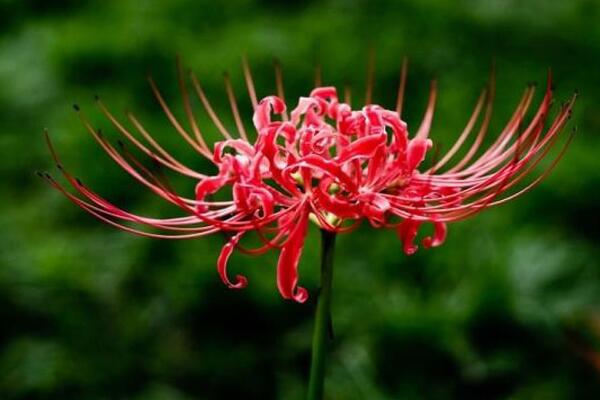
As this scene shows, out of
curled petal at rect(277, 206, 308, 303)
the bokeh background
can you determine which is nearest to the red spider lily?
curled petal at rect(277, 206, 308, 303)

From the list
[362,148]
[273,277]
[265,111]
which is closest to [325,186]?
[362,148]

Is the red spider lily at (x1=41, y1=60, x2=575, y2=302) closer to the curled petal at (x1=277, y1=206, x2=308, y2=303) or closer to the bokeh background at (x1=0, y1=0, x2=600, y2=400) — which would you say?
the curled petal at (x1=277, y1=206, x2=308, y2=303)

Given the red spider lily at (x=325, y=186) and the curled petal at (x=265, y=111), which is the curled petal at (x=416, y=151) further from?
the curled petal at (x=265, y=111)

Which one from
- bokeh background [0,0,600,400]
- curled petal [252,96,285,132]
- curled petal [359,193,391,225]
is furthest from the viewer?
bokeh background [0,0,600,400]

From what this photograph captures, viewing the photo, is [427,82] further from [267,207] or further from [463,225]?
[267,207]

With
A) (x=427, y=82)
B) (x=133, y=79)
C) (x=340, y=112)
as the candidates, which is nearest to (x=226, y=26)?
(x=133, y=79)

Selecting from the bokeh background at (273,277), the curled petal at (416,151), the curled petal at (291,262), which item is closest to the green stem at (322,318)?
the curled petal at (291,262)

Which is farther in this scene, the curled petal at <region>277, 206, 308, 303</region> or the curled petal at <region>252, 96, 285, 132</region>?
the curled petal at <region>252, 96, 285, 132</region>
